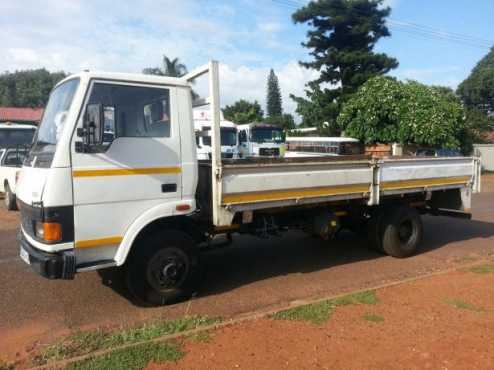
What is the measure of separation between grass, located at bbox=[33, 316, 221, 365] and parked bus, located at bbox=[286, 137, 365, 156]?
46.4 feet

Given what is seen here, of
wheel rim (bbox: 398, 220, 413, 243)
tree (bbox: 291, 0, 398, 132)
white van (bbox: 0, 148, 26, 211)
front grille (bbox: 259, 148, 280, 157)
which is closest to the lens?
wheel rim (bbox: 398, 220, 413, 243)

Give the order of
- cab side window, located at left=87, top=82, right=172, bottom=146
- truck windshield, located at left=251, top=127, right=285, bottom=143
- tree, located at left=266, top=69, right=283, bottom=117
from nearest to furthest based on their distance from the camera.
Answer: cab side window, located at left=87, top=82, right=172, bottom=146 < truck windshield, located at left=251, top=127, right=285, bottom=143 < tree, located at left=266, top=69, right=283, bottom=117

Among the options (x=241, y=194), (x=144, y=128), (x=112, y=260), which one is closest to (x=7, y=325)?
(x=112, y=260)

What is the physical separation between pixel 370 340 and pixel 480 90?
49.2 metres

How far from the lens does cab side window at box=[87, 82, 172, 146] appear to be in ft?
14.4

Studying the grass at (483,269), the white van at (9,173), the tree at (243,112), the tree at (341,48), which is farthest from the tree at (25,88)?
the grass at (483,269)

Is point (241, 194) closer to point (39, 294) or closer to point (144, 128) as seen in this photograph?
point (144, 128)

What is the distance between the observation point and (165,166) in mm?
4688

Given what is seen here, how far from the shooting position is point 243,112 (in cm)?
4869

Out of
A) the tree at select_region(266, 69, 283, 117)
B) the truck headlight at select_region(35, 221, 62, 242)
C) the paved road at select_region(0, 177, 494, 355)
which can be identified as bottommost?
the paved road at select_region(0, 177, 494, 355)

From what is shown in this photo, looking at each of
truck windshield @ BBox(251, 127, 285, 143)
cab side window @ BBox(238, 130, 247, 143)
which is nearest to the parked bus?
truck windshield @ BBox(251, 127, 285, 143)

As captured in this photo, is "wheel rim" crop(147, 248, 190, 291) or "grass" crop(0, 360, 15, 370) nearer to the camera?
"grass" crop(0, 360, 15, 370)

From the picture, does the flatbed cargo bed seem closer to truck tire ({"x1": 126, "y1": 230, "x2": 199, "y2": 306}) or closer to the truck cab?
the truck cab

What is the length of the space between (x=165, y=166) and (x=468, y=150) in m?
23.2
